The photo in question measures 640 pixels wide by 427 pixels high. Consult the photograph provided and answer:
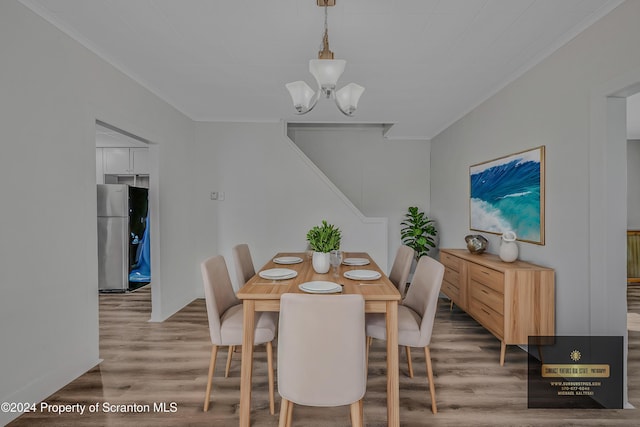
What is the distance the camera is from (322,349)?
4.79ft

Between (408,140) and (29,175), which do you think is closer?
(29,175)

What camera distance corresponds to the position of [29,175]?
200 cm

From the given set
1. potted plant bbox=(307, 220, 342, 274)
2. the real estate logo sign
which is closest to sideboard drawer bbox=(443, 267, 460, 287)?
the real estate logo sign

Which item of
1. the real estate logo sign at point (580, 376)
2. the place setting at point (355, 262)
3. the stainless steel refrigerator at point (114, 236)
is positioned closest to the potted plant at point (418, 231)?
the place setting at point (355, 262)

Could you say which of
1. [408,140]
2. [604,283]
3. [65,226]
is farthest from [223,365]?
[408,140]

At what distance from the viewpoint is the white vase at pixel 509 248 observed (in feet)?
9.13

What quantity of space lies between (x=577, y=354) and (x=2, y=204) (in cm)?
357

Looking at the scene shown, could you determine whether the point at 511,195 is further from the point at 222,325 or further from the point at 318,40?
the point at 222,325

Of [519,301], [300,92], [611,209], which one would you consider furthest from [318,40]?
[519,301]

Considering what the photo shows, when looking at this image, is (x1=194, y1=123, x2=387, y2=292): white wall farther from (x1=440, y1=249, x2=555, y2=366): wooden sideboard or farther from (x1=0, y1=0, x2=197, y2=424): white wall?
(x1=440, y1=249, x2=555, y2=366): wooden sideboard

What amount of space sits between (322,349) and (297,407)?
876 millimetres

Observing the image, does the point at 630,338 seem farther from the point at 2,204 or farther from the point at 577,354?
the point at 2,204

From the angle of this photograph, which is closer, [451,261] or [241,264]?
[241,264]

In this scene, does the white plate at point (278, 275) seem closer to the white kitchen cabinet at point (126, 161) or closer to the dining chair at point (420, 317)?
the dining chair at point (420, 317)
